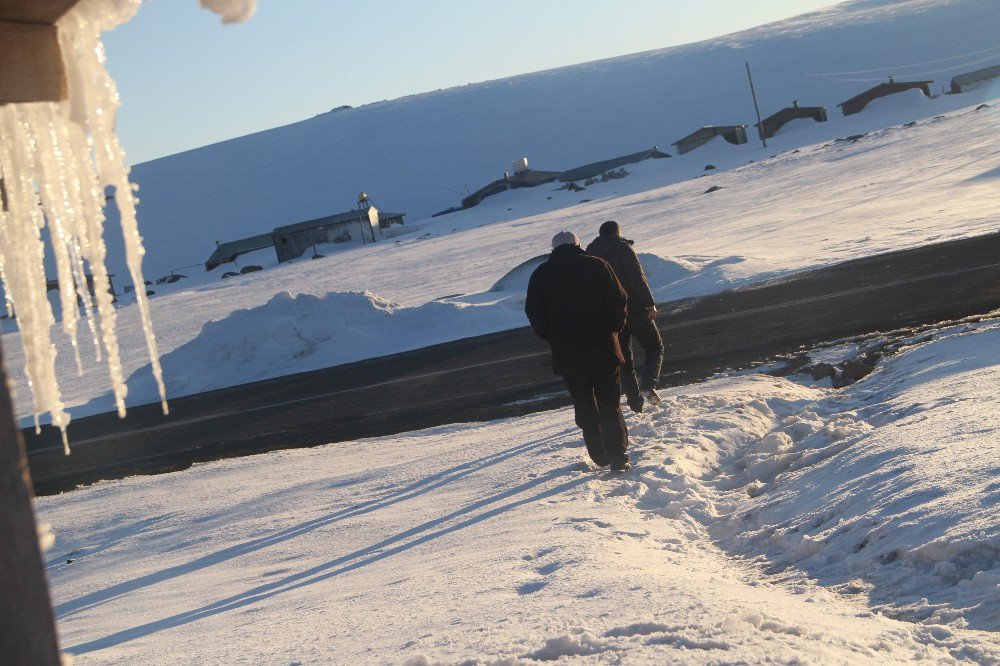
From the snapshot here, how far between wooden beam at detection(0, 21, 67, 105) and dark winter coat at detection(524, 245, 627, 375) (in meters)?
5.93

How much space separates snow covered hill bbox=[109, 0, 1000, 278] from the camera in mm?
116062

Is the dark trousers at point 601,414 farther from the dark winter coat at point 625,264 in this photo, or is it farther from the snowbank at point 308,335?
the snowbank at point 308,335

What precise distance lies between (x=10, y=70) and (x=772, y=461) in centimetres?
663

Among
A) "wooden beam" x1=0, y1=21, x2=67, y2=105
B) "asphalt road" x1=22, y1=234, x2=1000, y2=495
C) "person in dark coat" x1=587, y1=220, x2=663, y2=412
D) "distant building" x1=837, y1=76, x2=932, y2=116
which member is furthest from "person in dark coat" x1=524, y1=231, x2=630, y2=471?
"distant building" x1=837, y1=76, x2=932, y2=116

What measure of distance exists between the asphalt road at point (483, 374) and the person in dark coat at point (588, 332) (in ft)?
12.9

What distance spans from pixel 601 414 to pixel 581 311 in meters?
0.85

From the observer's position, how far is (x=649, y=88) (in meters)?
141

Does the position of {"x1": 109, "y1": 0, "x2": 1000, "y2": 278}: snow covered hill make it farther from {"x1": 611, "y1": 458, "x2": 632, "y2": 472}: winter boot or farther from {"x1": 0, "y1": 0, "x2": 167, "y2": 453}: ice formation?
{"x1": 0, "y1": 0, "x2": 167, "y2": 453}: ice formation

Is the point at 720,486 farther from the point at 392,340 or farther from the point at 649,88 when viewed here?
the point at 649,88

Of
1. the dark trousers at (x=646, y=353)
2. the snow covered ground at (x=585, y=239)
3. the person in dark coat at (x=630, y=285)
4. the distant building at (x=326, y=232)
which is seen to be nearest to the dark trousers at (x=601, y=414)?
the dark trousers at (x=646, y=353)

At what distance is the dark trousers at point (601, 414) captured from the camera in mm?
8172

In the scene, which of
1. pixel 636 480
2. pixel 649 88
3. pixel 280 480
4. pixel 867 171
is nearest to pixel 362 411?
pixel 280 480

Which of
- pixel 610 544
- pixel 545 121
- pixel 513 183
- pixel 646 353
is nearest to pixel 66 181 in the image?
pixel 610 544

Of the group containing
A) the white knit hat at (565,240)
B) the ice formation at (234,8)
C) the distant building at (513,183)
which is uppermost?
the distant building at (513,183)
